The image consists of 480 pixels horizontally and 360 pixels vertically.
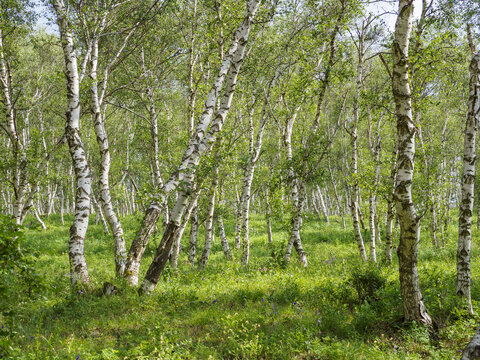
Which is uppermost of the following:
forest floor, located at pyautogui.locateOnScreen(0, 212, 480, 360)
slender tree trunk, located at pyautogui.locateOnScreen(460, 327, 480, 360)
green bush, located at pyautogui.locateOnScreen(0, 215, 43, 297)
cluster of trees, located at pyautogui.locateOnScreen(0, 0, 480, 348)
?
cluster of trees, located at pyautogui.locateOnScreen(0, 0, 480, 348)

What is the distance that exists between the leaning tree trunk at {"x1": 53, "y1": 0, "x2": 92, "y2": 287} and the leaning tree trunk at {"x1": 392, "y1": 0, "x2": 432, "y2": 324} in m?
6.67

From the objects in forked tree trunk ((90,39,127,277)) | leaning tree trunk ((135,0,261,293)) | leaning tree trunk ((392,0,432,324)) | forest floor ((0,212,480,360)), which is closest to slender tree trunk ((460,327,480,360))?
forest floor ((0,212,480,360))

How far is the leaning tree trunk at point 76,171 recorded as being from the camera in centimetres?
705

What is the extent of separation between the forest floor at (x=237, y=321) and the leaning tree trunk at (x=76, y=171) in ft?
2.27

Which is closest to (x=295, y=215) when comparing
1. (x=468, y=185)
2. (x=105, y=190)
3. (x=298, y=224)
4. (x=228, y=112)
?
(x=298, y=224)

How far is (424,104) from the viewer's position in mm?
9930

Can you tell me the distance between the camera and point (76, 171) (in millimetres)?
7469

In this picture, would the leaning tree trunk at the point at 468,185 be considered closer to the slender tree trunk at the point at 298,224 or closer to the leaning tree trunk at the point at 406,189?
the leaning tree trunk at the point at 406,189

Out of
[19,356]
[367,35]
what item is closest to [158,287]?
[19,356]

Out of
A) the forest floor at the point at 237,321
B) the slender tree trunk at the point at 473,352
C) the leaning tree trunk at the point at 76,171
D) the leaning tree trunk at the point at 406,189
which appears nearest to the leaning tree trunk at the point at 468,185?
the forest floor at the point at 237,321

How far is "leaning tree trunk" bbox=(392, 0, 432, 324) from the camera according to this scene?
4.91 meters

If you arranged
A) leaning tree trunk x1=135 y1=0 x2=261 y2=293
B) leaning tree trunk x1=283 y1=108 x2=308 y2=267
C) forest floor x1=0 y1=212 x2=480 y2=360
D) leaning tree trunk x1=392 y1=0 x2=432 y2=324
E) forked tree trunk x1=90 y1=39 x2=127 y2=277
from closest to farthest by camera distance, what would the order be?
forest floor x1=0 y1=212 x2=480 y2=360, leaning tree trunk x1=392 y1=0 x2=432 y2=324, leaning tree trunk x1=135 y1=0 x2=261 y2=293, forked tree trunk x1=90 y1=39 x2=127 y2=277, leaning tree trunk x1=283 y1=108 x2=308 y2=267

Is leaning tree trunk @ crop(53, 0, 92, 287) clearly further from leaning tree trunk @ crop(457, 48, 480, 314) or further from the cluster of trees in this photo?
leaning tree trunk @ crop(457, 48, 480, 314)

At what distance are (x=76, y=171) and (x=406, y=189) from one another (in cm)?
726
